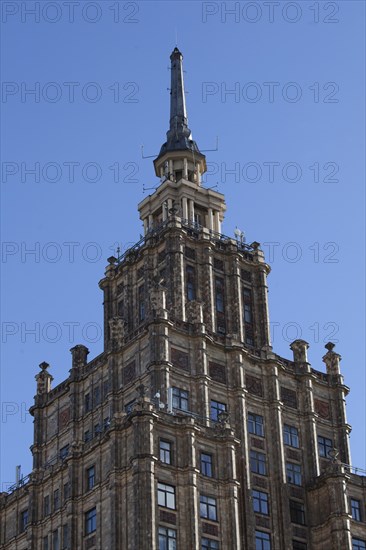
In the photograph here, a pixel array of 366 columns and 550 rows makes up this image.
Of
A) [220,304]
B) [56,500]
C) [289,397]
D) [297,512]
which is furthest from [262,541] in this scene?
[220,304]

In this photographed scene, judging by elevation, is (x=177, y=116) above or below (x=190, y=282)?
above

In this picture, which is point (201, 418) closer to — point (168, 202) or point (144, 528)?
point (144, 528)

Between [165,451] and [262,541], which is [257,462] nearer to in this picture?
[262,541]

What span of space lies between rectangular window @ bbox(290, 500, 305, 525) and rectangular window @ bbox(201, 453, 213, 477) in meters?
11.3

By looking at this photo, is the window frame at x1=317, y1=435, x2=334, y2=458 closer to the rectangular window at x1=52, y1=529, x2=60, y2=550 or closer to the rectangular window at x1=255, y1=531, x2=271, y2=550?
the rectangular window at x1=255, y1=531, x2=271, y2=550

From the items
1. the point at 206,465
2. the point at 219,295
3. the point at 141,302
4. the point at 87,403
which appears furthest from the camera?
the point at 141,302

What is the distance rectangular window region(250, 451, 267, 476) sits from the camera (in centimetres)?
14488

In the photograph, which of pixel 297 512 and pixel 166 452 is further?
pixel 297 512

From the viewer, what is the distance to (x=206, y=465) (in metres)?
138

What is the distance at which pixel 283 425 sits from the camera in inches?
5915

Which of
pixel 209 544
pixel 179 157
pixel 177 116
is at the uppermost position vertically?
pixel 177 116

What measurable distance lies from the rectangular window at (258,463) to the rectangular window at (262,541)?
616 cm

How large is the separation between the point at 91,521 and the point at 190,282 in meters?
29.5

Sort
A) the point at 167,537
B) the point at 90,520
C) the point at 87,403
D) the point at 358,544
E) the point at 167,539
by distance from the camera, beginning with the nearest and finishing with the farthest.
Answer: the point at 167,539, the point at 167,537, the point at 90,520, the point at 358,544, the point at 87,403
